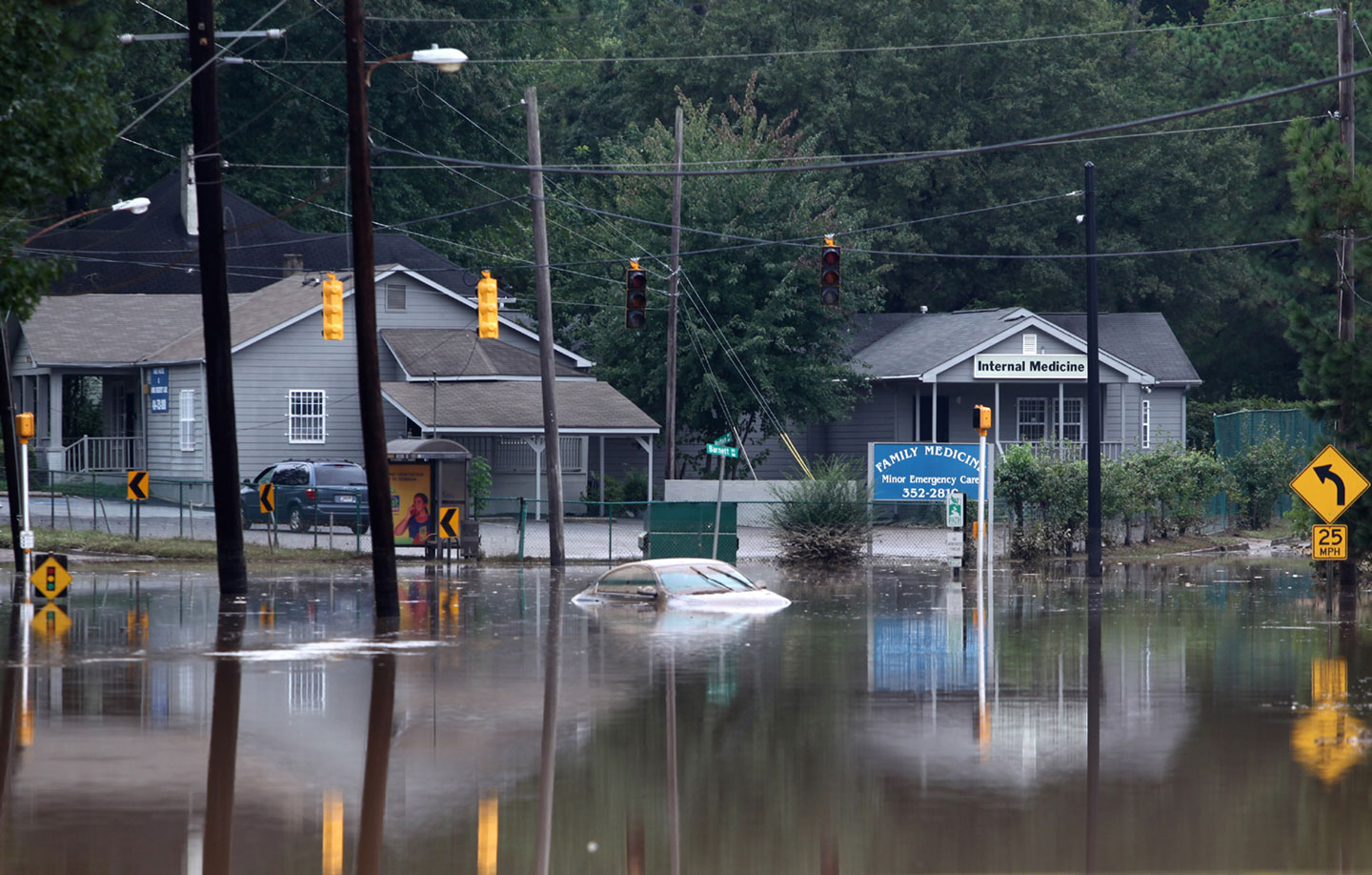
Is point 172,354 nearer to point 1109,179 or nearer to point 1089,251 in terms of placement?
point 1089,251

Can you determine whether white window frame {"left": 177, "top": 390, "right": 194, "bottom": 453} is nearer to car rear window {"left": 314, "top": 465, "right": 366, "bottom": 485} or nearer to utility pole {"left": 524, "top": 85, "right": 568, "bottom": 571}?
car rear window {"left": 314, "top": 465, "right": 366, "bottom": 485}

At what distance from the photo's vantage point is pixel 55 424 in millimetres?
46156

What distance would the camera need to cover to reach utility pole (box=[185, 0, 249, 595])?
24500mm

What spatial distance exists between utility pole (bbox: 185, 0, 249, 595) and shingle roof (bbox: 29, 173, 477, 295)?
26.6 meters

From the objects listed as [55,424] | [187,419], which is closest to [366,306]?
[187,419]

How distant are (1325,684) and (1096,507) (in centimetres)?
→ 1432

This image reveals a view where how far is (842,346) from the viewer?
51.0m

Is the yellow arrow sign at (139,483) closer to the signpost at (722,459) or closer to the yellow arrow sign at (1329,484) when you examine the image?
the signpost at (722,459)

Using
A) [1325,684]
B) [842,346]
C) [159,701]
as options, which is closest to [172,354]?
[842,346]

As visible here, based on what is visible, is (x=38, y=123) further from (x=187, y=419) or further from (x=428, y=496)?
(x=187, y=419)

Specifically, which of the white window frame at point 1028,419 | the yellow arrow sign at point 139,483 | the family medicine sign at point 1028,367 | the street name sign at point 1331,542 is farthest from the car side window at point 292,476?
the street name sign at point 1331,542

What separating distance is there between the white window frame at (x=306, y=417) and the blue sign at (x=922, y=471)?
15.2 meters

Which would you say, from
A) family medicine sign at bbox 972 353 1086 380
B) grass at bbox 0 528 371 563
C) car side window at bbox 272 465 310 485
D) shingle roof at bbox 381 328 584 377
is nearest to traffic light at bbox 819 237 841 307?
grass at bbox 0 528 371 563

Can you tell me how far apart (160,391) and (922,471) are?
811 inches
